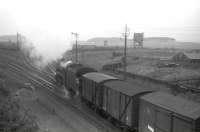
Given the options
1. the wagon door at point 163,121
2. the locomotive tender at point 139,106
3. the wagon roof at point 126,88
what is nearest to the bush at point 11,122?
the locomotive tender at point 139,106

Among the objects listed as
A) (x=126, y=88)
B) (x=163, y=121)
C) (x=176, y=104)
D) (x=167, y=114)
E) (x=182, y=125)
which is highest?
(x=176, y=104)

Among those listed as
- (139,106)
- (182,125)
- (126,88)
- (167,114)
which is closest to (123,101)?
(126,88)

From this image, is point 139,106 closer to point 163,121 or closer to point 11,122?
point 163,121

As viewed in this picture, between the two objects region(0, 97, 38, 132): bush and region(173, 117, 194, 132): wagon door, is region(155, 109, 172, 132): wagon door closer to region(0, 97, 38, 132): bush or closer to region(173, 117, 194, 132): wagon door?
region(173, 117, 194, 132): wagon door

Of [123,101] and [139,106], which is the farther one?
[123,101]

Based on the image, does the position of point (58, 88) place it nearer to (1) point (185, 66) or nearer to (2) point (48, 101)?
(2) point (48, 101)

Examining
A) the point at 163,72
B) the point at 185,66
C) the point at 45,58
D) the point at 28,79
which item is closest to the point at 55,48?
the point at 45,58

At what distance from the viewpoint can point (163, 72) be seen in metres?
40.6

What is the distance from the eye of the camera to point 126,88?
17266 millimetres

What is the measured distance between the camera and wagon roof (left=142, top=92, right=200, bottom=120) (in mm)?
11414

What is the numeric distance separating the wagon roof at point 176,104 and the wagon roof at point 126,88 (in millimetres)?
1290

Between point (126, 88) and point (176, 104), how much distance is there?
16.7ft

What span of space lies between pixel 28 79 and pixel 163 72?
72.6 feet

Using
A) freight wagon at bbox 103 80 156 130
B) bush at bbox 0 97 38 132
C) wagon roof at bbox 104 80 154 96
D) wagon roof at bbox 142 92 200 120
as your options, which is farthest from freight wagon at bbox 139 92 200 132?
bush at bbox 0 97 38 132
